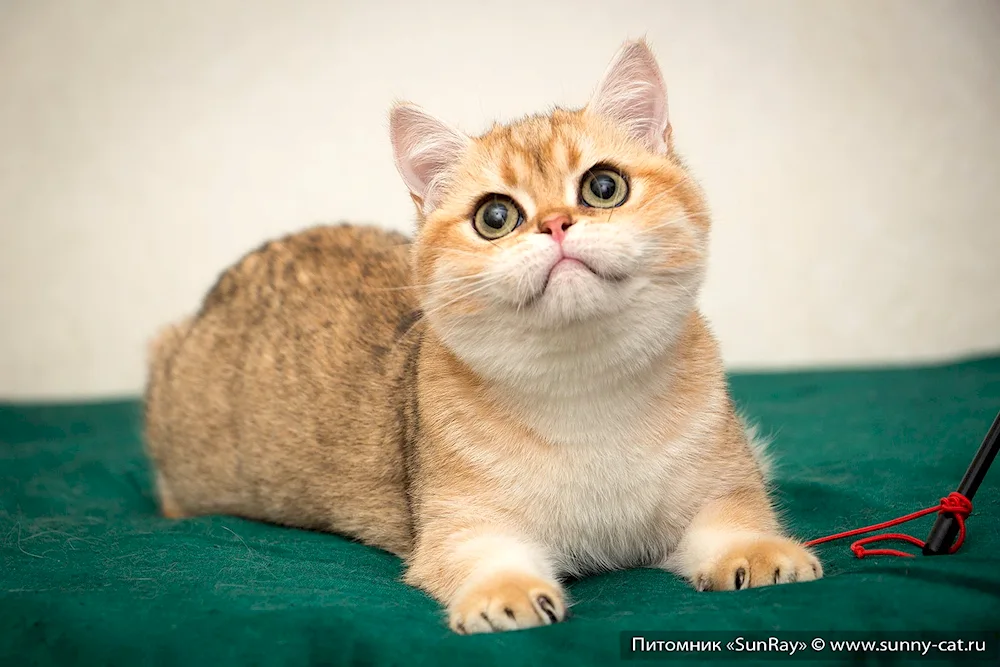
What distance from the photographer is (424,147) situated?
2250mm

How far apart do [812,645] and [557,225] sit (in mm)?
826

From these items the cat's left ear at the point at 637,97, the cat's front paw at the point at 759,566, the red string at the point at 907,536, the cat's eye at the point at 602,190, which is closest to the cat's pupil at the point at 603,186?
the cat's eye at the point at 602,190

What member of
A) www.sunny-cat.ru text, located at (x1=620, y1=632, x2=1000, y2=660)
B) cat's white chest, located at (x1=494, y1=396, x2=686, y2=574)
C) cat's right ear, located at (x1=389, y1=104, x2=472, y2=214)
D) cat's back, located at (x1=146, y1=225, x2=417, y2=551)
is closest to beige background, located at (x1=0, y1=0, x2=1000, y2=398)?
cat's back, located at (x1=146, y1=225, x2=417, y2=551)

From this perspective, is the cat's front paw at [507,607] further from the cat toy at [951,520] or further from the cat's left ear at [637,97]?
the cat's left ear at [637,97]

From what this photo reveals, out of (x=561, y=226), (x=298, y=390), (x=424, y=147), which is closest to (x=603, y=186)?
(x=561, y=226)

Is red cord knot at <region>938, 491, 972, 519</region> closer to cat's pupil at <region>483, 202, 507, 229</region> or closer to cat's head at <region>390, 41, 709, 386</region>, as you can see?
cat's head at <region>390, 41, 709, 386</region>

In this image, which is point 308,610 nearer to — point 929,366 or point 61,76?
point 929,366

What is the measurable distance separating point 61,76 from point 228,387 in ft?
11.5

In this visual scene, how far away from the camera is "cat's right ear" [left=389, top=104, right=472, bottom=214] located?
7.33ft

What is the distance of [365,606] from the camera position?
175 cm

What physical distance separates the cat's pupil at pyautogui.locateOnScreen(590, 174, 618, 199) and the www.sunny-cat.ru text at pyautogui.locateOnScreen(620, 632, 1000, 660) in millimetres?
873

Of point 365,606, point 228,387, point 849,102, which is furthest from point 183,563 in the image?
point 849,102

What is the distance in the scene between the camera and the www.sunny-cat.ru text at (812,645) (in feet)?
4.77

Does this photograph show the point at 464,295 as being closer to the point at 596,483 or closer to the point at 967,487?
the point at 596,483
